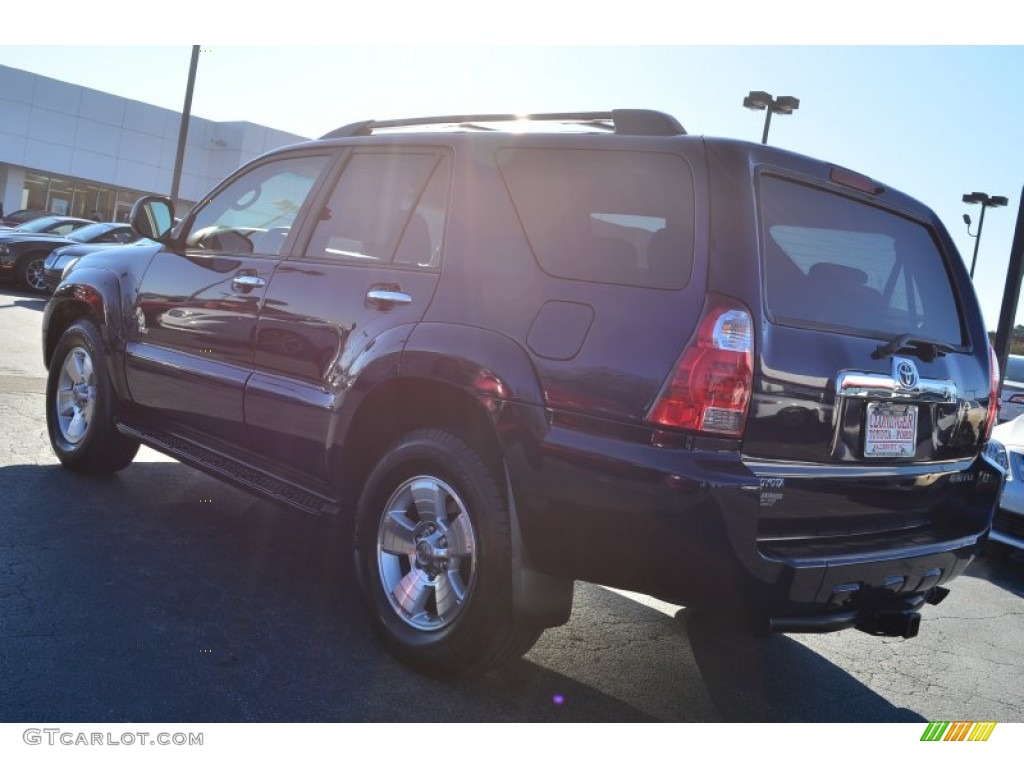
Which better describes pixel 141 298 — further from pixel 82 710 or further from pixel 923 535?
pixel 923 535

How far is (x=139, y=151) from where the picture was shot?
4478cm

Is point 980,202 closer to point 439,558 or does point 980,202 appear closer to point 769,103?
point 769,103

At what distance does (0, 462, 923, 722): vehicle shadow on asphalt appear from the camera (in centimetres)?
305

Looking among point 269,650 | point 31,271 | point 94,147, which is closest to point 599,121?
point 269,650

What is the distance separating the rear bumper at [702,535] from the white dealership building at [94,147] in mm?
39559

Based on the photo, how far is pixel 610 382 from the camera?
9.57 feet

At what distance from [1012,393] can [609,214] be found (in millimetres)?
10539

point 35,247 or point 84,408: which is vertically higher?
point 35,247

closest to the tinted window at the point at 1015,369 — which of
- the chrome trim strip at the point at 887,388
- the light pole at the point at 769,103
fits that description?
the light pole at the point at 769,103

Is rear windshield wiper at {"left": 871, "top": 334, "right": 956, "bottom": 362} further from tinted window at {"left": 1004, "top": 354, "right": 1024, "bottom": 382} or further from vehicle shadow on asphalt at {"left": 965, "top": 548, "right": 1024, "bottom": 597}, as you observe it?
tinted window at {"left": 1004, "top": 354, "right": 1024, "bottom": 382}

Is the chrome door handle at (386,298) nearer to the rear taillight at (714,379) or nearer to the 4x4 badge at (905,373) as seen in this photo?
the rear taillight at (714,379)

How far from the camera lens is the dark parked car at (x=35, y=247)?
1711cm

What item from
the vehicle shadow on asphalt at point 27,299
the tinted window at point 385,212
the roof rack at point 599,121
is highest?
the roof rack at point 599,121
